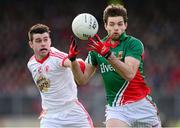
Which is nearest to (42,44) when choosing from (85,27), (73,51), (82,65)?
(82,65)

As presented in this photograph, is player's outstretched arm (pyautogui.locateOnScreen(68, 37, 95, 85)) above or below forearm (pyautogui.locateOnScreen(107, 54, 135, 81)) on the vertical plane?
below

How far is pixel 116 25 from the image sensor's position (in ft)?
26.5

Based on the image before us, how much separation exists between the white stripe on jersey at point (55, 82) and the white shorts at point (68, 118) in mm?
96

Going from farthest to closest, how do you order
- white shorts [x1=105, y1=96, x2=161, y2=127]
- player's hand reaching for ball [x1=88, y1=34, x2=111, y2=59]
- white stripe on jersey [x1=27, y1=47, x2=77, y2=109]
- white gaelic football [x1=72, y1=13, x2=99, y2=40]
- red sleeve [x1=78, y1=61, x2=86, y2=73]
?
white stripe on jersey [x1=27, y1=47, x2=77, y2=109] < red sleeve [x1=78, y1=61, x2=86, y2=73] < white shorts [x1=105, y1=96, x2=161, y2=127] < white gaelic football [x1=72, y1=13, x2=99, y2=40] < player's hand reaching for ball [x1=88, y1=34, x2=111, y2=59]

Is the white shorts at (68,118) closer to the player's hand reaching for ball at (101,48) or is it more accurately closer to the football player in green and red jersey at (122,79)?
the football player in green and red jersey at (122,79)

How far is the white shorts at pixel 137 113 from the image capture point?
828cm

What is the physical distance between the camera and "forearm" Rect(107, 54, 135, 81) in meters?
7.53

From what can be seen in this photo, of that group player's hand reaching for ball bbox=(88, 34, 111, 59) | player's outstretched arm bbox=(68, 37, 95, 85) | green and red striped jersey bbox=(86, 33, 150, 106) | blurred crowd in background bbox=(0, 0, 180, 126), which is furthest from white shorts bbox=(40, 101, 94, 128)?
blurred crowd in background bbox=(0, 0, 180, 126)

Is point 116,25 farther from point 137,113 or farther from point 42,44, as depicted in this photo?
point 42,44

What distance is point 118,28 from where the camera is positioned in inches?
319

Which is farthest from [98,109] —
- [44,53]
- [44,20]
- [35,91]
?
[44,53]

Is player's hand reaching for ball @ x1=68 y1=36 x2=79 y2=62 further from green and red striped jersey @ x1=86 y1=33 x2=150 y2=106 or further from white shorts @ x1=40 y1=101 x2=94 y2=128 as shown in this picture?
white shorts @ x1=40 y1=101 x2=94 y2=128

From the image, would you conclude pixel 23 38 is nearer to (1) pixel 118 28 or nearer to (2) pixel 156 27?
(2) pixel 156 27

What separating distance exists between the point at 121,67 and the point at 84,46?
555 inches
